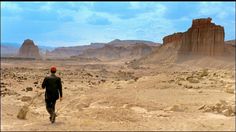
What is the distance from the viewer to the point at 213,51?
68.4 meters

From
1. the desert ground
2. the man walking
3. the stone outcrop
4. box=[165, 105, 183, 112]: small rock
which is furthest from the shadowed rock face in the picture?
the stone outcrop

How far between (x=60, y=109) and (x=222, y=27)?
5745 cm

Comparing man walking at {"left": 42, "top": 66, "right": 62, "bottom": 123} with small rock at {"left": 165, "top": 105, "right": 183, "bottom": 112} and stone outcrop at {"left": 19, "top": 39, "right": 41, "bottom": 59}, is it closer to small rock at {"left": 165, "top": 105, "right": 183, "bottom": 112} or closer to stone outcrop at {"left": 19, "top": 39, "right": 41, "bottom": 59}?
small rock at {"left": 165, "top": 105, "right": 183, "bottom": 112}

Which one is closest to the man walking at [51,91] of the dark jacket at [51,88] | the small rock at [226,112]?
the dark jacket at [51,88]

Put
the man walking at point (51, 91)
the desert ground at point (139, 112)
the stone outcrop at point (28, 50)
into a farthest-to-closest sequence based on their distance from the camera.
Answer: the stone outcrop at point (28, 50) → the man walking at point (51, 91) → the desert ground at point (139, 112)

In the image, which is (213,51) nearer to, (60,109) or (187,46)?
(187,46)

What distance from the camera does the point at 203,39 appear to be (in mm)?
69875

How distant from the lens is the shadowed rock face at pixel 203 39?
68.9 m

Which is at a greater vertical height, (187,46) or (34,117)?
(187,46)

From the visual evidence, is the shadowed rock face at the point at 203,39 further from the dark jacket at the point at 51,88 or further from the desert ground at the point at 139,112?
the dark jacket at the point at 51,88

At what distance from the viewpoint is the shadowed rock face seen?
226 feet

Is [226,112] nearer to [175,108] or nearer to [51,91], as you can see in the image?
[175,108]

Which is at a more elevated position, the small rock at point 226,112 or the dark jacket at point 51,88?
the dark jacket at point 51,88

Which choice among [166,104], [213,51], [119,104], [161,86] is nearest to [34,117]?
[119,104]
